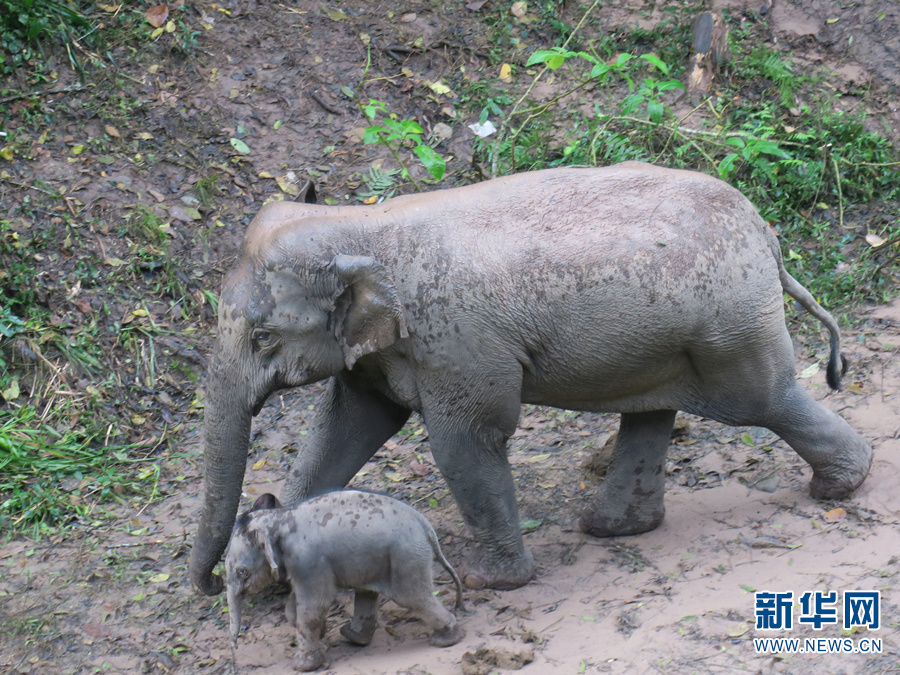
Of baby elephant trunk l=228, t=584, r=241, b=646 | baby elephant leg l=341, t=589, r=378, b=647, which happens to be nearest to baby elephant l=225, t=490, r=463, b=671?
baby elephant trunk l=228, t=584, r=241, b=646

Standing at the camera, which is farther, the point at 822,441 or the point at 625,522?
the point at 625,522

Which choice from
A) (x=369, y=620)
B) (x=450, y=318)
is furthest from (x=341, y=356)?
(x=369, y=620)

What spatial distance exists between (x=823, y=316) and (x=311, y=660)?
10.9 ft

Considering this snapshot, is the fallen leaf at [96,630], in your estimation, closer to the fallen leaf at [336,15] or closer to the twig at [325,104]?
the twig at [325,104]

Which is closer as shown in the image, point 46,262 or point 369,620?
point 369,620

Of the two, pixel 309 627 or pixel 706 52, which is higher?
pixel 706 52

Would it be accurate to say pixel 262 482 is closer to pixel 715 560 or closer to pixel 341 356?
pixel 341 356

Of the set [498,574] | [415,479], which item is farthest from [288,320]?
[415,479]

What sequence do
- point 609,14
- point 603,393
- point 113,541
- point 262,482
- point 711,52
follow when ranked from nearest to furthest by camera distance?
point 603,393 < point 113,541 < point 262,482 < point 711,52 < point 609,14

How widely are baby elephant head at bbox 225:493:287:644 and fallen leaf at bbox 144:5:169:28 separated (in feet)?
21.2

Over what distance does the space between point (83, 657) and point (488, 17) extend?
Result: 294 inches

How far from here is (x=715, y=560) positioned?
5430 mm

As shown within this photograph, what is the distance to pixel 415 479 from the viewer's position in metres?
6.80

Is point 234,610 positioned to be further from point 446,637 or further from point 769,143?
point 769,143
